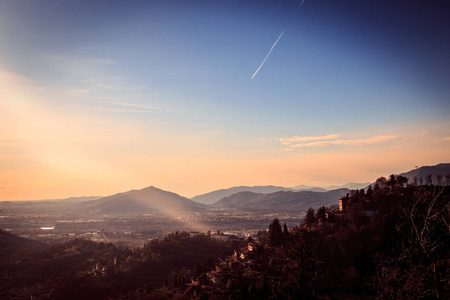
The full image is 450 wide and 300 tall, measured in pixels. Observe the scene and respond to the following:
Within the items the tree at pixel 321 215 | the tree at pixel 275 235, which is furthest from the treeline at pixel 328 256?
the tree at pixel 321 215

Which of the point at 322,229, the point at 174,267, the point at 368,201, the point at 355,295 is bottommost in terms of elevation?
the point at 174,267

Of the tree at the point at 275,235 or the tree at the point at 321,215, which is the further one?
the tree at the point at 321,215

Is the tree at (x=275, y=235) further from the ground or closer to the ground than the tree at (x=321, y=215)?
closer to the ground

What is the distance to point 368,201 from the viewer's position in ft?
157

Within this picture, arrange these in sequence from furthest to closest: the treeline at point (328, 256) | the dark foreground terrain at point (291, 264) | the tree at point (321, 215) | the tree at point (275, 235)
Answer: the tree at point (321, 215) → the tree at point (275, 235) → the treeline at point (328, 256) → the dark foreground terrain at point (291, 264)

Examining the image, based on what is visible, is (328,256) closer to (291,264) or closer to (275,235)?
(291,264)

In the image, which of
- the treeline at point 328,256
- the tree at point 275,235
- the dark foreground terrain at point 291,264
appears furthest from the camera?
the tree at point 275,235

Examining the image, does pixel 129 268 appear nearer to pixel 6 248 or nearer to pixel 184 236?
pixel 184 236

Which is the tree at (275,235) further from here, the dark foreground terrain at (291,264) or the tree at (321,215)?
the tree at (321,215)

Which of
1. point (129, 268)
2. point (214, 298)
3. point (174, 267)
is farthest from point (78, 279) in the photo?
point (214, 298)

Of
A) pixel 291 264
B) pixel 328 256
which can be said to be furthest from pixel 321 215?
pixel 291 264

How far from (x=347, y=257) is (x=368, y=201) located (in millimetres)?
13776

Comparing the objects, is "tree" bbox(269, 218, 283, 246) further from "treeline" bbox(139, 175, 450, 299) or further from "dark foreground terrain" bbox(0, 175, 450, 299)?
"dark foreground terrain" bbox(0, 175, 450, 299)

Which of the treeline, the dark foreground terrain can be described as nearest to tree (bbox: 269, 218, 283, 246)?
the treeline
